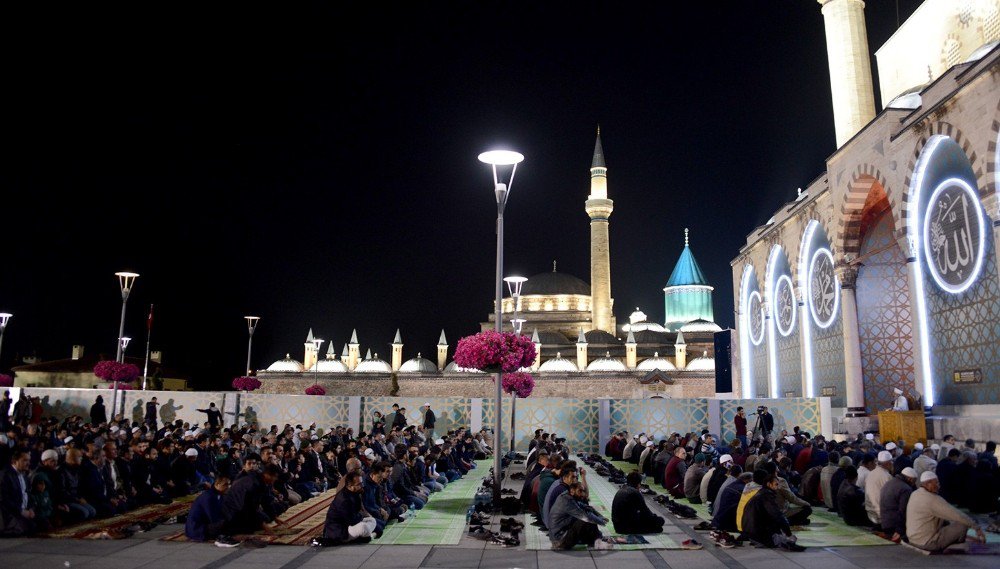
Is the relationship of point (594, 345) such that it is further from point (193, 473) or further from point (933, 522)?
point (933, 522)

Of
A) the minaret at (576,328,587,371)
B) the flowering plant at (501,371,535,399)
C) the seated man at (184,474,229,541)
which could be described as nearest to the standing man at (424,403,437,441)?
the flowering plant at (501,371,535,399)

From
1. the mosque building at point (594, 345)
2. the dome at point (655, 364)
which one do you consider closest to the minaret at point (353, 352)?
the mosque building at point (594, 345)

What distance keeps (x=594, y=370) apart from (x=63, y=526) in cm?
3664

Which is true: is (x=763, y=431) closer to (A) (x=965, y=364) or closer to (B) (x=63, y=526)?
(A) (x=965, y=364)

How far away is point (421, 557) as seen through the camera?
6926mm

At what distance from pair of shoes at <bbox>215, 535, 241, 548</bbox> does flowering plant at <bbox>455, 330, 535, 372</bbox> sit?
4.18m

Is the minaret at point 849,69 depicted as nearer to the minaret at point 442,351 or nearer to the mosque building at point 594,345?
the mosque building at point 594,345

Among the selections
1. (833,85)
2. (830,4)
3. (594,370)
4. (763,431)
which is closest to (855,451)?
(763,431)

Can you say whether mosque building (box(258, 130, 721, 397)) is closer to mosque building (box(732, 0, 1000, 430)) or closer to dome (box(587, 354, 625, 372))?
dome (box(587, 354, 625, 372))

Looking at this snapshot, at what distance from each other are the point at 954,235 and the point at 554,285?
43762 mm

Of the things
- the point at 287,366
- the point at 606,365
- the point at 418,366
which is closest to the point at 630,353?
the point at 606,365

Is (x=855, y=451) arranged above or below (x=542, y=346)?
below

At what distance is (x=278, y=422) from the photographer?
73.0ft

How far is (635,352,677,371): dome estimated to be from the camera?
4341 centimetres
